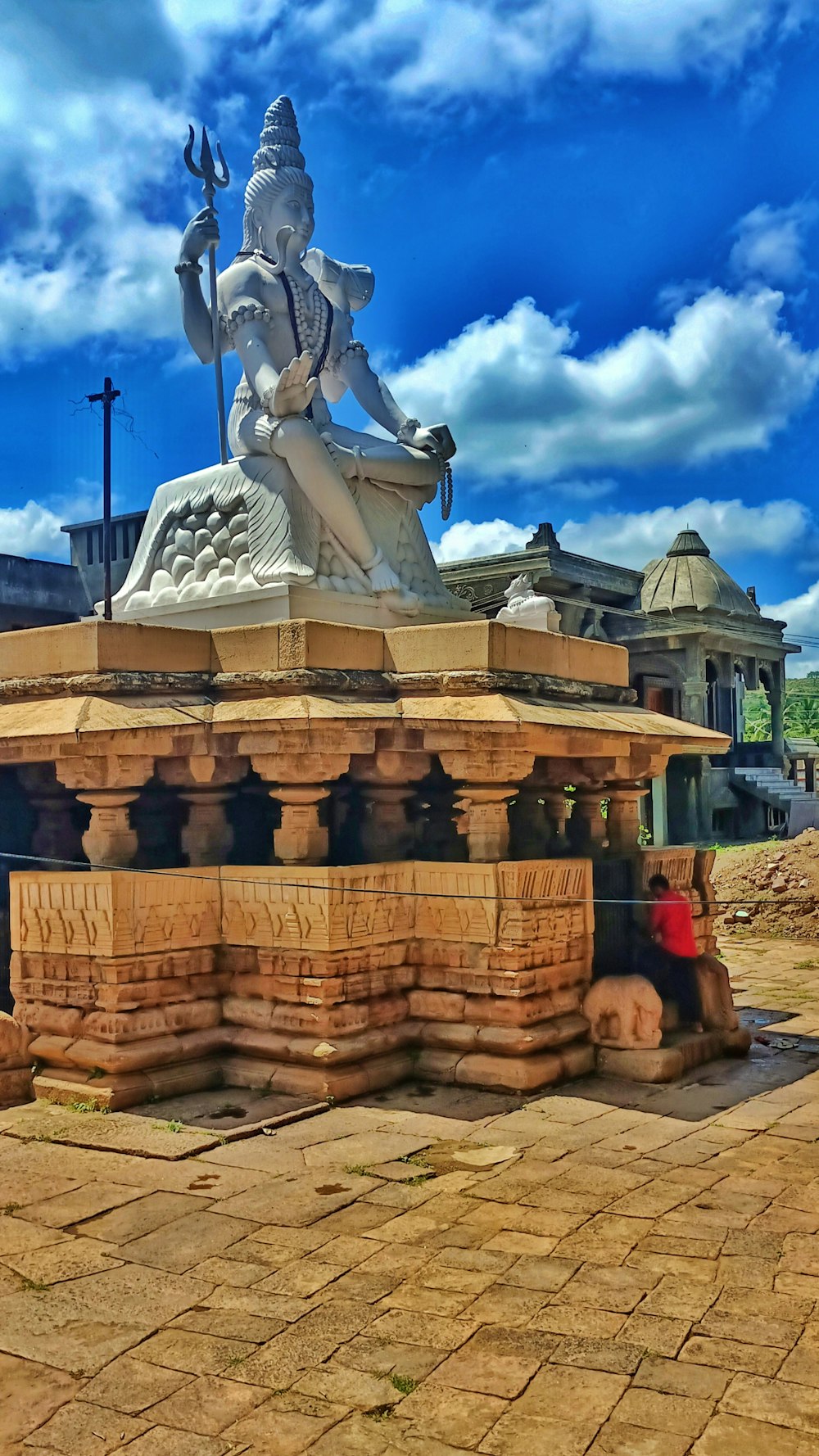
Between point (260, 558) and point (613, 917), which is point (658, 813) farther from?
point (260, 558)

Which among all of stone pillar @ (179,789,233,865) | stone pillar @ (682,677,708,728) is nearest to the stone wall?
stone pillar @ (179,789,233,865)

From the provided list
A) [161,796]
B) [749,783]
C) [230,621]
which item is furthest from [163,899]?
[749,783]

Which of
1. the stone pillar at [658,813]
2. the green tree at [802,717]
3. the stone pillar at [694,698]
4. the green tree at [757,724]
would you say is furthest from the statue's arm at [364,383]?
the green tree at [802,717]

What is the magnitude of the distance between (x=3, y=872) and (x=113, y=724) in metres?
2.10

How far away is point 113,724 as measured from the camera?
5.59 metres

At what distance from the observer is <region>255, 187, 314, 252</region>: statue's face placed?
763 centimetres

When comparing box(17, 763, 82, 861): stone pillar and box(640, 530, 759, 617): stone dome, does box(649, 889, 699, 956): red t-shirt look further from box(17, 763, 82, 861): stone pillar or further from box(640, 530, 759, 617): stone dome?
box(640, 530, 759, 617): stone dome

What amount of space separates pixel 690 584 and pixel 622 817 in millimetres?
17889

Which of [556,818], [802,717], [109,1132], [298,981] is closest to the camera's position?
[109,1132]

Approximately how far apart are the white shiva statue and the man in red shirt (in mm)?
2181

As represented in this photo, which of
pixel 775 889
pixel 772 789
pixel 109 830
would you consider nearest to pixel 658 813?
pixel 772 789

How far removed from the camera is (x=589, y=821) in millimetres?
7465

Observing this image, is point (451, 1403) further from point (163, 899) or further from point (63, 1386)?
point (163, 899)

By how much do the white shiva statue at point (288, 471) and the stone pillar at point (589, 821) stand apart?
1.42 meters
